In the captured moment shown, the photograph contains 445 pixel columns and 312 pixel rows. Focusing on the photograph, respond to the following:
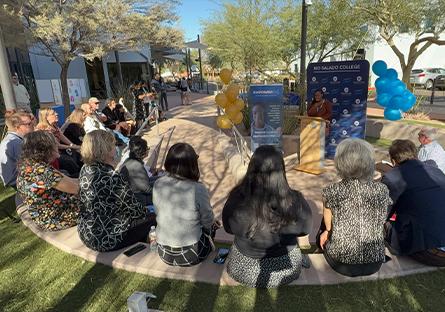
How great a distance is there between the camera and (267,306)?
230 cm

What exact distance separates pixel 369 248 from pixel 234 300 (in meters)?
1.12

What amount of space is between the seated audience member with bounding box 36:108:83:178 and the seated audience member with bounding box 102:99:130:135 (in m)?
2.24

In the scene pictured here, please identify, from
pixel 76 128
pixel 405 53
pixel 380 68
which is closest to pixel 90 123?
pixel 76 128

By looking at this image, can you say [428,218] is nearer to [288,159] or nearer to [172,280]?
[172,280]

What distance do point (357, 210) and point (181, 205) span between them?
4.42 feet

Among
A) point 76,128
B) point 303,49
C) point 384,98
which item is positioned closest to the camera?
point 76,128

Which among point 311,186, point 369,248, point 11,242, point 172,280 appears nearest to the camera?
point 369,248

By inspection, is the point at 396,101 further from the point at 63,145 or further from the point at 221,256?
the point at 63,145

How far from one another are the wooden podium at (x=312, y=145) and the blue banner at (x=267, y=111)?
0.74 meters

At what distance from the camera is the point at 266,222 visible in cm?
213

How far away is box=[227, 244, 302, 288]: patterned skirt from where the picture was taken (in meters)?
2.34

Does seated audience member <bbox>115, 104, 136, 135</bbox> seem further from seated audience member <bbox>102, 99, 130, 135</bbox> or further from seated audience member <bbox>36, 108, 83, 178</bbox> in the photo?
seated audience member <bbox>36, 108, 83, 178</bbox>

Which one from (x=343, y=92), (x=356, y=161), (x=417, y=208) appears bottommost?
(x=417, y=208)

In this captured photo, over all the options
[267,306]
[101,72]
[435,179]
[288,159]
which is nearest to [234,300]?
[267,306]
